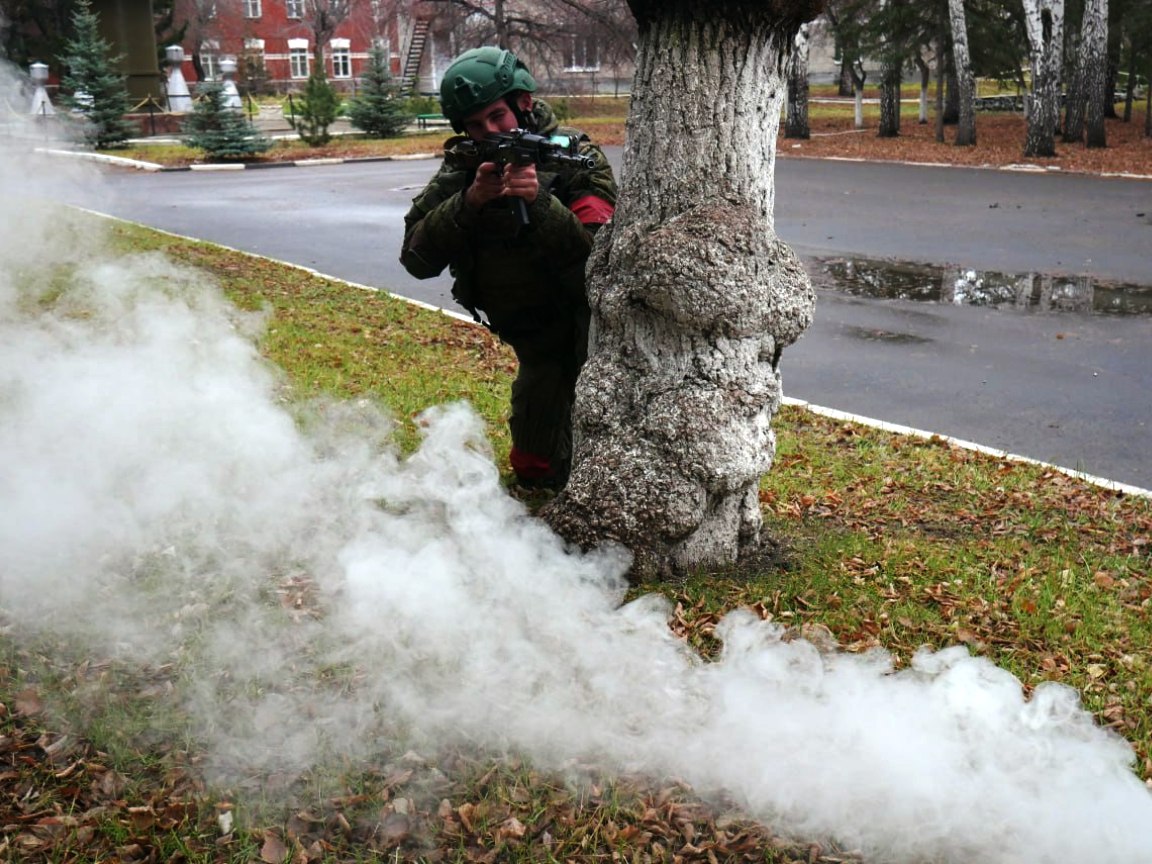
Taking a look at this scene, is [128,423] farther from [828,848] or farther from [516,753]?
[828,848]

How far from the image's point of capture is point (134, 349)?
6.60 meters

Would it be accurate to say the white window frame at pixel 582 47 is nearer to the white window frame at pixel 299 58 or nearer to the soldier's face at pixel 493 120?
the white window frame at pixel 299 58

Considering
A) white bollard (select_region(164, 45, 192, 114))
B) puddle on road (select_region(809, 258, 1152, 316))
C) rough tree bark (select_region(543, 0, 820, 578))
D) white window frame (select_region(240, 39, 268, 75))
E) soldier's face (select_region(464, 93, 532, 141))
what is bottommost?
puddle on road (select_region(809, 258, 1152, 316))

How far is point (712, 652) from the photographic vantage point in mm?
3916

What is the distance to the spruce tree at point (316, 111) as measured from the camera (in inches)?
1142

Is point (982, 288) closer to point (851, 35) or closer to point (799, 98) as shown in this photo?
point (799, 98)

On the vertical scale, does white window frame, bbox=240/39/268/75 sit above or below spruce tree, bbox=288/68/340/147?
above

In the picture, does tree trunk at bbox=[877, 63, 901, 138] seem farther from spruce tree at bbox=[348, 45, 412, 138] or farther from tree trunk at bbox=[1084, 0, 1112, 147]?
spruce tree at bbox=[348, 45, 412, 138]

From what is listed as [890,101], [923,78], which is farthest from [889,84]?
[923,78]

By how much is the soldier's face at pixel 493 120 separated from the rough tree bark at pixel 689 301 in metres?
0.48

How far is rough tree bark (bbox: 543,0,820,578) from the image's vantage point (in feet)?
13.2

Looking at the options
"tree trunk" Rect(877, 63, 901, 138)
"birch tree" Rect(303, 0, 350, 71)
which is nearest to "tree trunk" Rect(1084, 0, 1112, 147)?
"tree trunk" Rect(877, 63, 901, 138)

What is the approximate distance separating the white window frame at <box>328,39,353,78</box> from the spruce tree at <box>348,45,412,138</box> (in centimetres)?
3093

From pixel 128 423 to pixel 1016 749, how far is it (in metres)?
3.95
